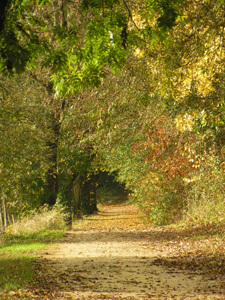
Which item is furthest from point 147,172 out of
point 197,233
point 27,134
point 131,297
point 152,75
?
point 131,297

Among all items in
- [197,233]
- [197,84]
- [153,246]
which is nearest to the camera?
[197,84]

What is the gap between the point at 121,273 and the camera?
957 centimetres

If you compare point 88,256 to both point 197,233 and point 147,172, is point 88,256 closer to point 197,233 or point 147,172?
point 197,233

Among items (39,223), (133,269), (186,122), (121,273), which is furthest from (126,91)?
(39,223)

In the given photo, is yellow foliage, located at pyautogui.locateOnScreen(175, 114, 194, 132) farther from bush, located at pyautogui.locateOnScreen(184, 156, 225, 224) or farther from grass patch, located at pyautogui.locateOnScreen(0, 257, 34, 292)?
grass patch, located at pyautogui.locateOnScreen(0, 257, 34, 292)

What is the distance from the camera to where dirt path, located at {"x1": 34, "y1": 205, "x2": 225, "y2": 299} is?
25.4 ft

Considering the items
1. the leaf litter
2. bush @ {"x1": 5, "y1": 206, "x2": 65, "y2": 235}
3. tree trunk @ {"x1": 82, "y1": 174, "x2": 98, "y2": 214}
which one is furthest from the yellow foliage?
tree trunk @ {"x1": 82, "y1": 174, "x2": 98, "y2": 214}

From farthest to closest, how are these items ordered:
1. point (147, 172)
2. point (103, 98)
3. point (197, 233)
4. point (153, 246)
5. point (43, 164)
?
Answer: 1. point (147, 172)
2. point (43, 164)
3. point (197, 233)
4. point (153, 246)
5. point (103, 98)

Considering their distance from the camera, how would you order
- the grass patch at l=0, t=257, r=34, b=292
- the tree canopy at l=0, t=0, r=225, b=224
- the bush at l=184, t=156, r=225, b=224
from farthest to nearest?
the bush at l=184, t=156, r=225, b=224
the grass patch at l=0, t=257, r=34, b=292
the tree canopy at l=0, t=0, r=225, b=224

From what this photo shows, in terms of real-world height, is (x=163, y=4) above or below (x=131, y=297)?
above

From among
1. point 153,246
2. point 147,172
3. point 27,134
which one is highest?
point 27,134

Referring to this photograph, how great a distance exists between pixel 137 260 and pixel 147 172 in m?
9.63

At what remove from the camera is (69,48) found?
291 inches

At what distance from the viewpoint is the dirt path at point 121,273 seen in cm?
775
